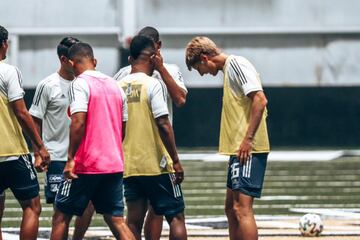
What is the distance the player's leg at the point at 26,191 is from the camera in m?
10.7

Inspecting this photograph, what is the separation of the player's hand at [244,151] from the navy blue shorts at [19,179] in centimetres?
163

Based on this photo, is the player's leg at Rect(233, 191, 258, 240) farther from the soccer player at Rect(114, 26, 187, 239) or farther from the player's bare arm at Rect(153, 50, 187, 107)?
the player's bare arm at Rect(153, 50, 187, 107)

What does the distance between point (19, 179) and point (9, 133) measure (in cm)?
38

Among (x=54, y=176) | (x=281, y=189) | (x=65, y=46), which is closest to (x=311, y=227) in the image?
(x=54, y=176)

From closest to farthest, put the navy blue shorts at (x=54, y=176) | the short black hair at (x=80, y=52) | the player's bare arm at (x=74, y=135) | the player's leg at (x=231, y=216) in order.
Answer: the player's bare arm at (x=74, y=135) < the short black hair at (x=80, y=52) < the player's leg at (x=231, y=216) < the navy blue shorts at (x=54, y=176)

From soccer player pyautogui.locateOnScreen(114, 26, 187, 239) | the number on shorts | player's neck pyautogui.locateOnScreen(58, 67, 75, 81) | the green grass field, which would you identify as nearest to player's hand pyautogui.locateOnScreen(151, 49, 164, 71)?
soccer player pyautogui.locateOnScreen(114, 26, 187, 239)

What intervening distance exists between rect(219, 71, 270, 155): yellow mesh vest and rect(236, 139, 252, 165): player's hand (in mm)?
104

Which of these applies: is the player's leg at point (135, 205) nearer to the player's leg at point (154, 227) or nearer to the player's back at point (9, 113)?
the player's leg at point (154, 227)

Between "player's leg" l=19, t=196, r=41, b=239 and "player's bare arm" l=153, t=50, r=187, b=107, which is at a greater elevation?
"player's bare arm" l=153, t=50, r=187, b=107

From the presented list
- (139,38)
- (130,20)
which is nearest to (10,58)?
(130,20)

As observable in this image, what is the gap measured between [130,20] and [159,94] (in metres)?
22.2

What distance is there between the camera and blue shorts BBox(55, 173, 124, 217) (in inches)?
397

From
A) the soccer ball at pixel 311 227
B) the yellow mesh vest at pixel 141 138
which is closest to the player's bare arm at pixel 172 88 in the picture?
the yellow mesh vest at pixel 141 138

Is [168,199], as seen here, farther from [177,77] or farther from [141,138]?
[177,77]
